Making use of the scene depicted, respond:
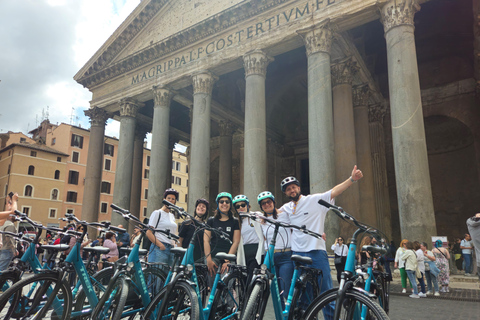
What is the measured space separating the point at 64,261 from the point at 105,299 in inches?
25.6

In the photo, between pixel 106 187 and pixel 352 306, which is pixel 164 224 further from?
pixel 106 187

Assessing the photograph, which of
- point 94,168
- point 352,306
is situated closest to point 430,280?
point 352,306

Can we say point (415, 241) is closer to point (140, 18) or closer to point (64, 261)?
point (64, 261)

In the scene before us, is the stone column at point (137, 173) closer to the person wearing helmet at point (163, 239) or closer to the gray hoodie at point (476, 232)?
the person wearing helmet at point (163, 239)

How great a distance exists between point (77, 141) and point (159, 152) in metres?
25.3

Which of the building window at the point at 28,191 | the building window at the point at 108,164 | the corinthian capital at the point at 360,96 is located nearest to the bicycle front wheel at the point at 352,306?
the corinthian capital at the point at 360,96

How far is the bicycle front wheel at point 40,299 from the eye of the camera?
361 cm

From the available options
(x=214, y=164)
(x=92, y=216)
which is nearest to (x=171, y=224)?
(x=92, y=216)

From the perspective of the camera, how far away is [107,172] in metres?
38.0

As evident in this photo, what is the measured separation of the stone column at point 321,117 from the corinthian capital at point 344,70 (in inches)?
89.5

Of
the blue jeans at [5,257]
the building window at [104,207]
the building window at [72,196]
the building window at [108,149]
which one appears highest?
the building window at [108,149]

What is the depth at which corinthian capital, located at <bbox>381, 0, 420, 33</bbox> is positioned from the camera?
10.3 meters

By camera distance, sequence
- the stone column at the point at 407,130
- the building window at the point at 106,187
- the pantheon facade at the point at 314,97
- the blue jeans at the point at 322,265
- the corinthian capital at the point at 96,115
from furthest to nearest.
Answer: the building window at the point at 106,187 → the corinthian capital at the point at 96,115 → the pantheon facade at the point at 314,97 → the stone column at the point at 407,130 → the blue jeans at the point at 322,265

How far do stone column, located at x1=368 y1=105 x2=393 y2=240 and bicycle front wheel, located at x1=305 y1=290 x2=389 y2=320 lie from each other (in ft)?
45.2
